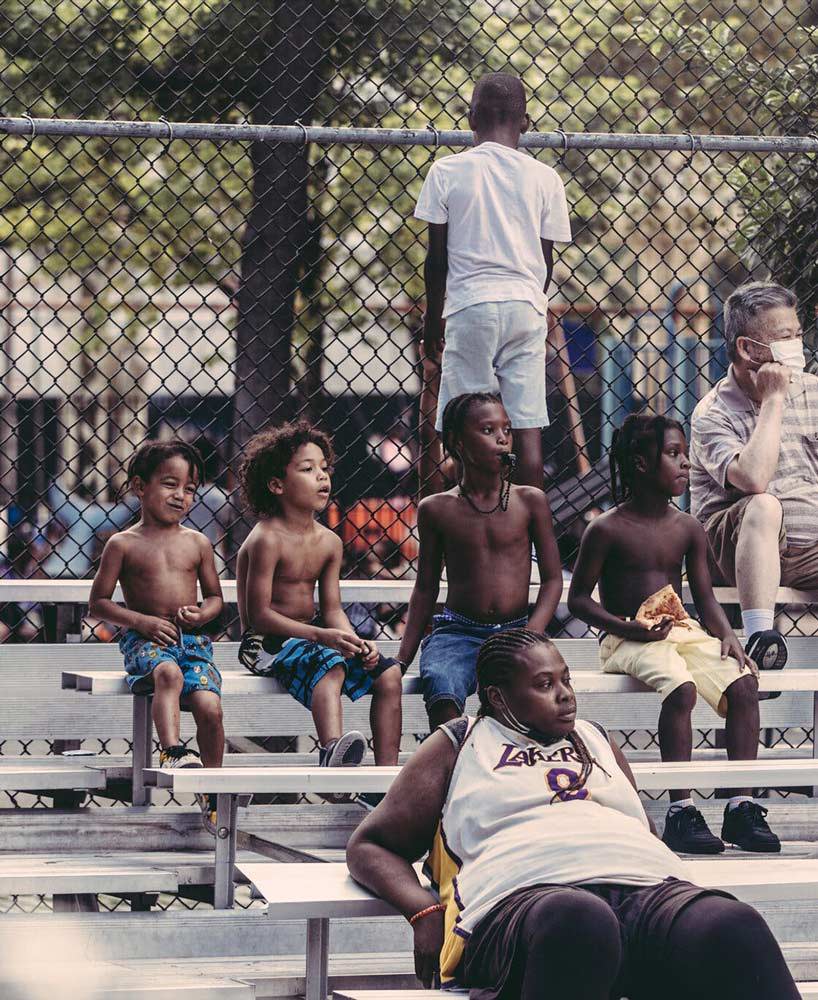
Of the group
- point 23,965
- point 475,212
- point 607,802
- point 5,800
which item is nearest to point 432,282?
point 475,212

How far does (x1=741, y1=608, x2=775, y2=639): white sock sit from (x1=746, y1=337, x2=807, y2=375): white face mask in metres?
0.84

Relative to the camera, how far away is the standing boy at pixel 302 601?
4359mm

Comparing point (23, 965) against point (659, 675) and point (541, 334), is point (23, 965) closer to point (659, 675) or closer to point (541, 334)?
point (659, 675)

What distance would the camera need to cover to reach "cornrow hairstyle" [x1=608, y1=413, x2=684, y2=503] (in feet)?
15.7

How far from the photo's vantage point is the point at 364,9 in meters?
7.40

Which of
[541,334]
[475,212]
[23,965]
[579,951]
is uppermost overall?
[475,212]

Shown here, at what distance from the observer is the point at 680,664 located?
14.7ft

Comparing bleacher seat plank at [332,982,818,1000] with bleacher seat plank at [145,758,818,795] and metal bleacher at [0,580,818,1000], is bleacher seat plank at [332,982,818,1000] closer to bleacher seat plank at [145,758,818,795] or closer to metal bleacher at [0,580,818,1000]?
metal bleacher at [0,580,818,1000]

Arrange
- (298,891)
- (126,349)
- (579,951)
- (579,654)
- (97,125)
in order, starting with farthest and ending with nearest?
(126,349) < (579,654) < (97,125) < (298,891) < (579,951)

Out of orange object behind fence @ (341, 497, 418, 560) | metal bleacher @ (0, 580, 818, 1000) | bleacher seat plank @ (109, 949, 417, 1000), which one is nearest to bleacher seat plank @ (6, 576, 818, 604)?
metal bleacher @ (0, 580, 818, 1000)

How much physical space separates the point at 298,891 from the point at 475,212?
262 centimetres

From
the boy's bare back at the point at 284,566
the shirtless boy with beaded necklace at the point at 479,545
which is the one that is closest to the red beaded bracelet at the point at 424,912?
the shirtless boy with beaded necklace at the point at 479,545

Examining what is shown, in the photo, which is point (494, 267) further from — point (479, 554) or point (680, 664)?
point (680, 664)

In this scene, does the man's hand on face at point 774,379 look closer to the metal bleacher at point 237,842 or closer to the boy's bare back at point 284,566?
the metal bleacher at point 237,842
